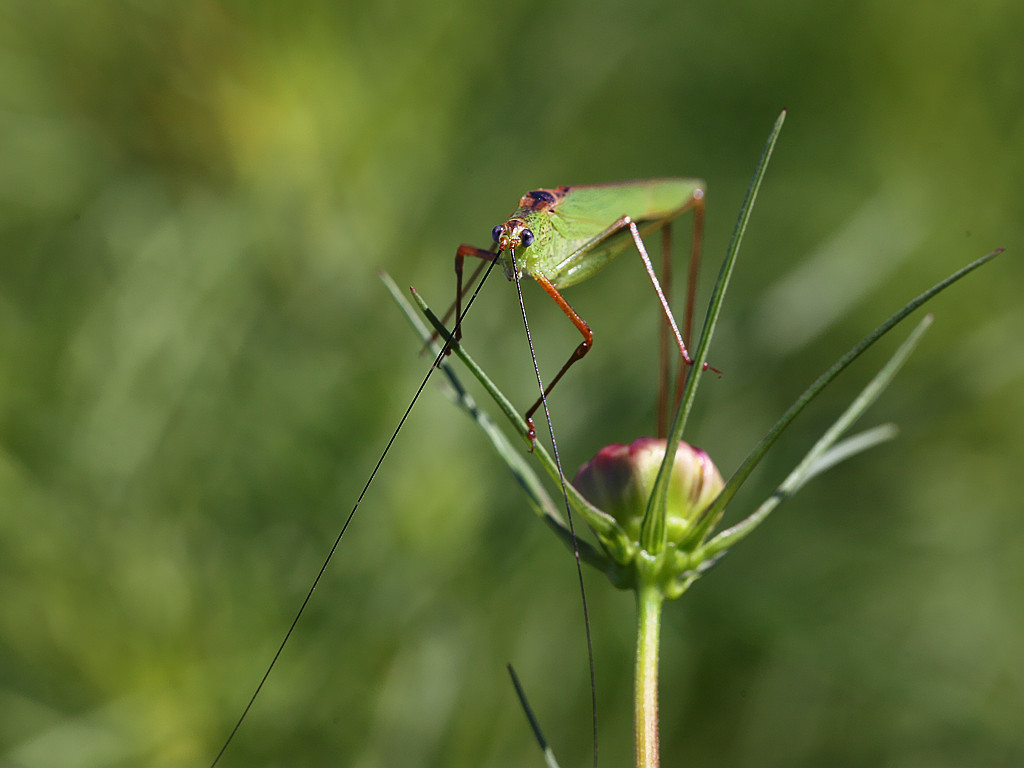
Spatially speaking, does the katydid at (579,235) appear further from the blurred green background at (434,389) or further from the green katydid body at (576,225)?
the blurred green background at (434,389)

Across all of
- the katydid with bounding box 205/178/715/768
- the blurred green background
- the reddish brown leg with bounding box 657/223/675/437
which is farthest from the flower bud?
the blurred green background

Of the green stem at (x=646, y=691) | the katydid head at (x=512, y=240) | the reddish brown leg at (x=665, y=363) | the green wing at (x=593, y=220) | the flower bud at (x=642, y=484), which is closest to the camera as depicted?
the green stem at (x=646, y=691)

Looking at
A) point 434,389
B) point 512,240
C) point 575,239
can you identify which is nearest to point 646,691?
point 512,240

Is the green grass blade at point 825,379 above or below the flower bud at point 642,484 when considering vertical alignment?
below

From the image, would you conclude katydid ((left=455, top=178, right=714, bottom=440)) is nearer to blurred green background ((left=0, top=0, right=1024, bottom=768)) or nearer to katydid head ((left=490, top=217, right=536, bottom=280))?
katydid head ((left=490, top=217, right=536, bottom=280))

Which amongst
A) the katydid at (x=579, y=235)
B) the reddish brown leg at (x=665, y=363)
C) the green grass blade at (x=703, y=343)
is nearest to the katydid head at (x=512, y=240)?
the katydid at (x=579, y=235)

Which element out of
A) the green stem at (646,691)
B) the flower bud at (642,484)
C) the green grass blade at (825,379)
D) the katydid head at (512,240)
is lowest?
the green stem at (646,691)

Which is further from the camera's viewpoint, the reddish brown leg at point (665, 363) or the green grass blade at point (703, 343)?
the reddish brown leg at point (665, 363)
